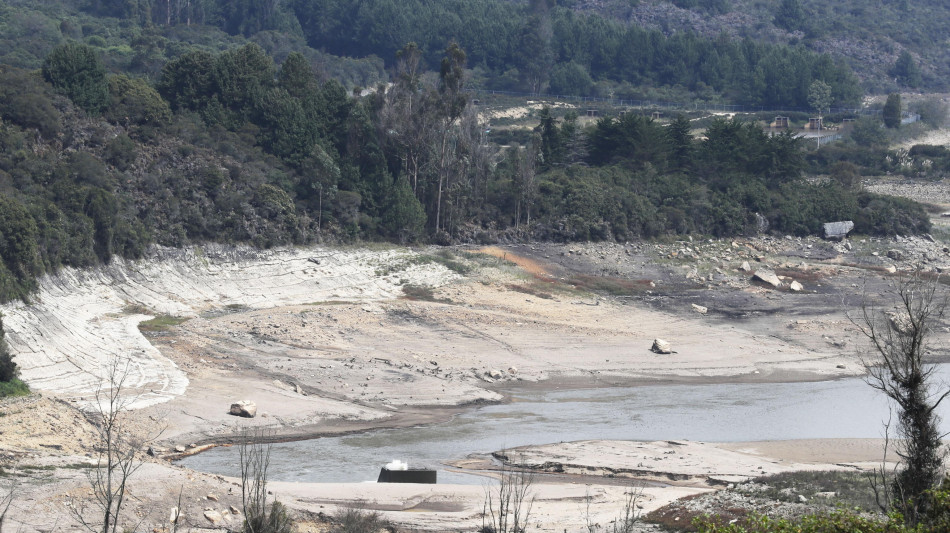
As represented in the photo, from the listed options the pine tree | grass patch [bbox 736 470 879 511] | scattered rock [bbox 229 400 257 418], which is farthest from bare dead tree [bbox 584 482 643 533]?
the pine tree

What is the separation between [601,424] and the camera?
1371 inches

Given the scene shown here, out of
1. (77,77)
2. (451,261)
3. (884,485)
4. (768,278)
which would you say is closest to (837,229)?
(768,278)

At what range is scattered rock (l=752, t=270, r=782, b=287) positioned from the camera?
55.9 m

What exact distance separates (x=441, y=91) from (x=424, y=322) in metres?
20.9

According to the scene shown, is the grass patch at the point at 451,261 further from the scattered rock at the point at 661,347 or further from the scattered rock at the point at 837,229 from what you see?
the scattered rock at the point at 837,229

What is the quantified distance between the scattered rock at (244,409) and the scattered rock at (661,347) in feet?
57.7

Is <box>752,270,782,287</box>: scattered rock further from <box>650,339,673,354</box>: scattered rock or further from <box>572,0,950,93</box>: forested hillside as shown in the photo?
<box>572,0,950,93</box>: forested hillside

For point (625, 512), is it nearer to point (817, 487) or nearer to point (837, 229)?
point (817, 487)

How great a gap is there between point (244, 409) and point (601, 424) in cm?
1068

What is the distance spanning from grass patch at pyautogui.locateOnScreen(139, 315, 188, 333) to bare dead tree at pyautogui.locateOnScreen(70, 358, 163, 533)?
18.3 feet

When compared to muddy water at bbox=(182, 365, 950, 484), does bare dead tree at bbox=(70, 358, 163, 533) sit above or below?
above

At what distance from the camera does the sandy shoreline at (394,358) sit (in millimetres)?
26016

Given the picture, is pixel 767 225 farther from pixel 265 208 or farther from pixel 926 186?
pixel 265 208

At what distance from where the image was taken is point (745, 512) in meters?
24.0
